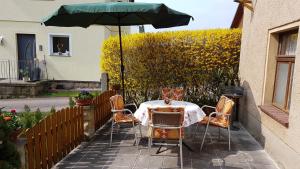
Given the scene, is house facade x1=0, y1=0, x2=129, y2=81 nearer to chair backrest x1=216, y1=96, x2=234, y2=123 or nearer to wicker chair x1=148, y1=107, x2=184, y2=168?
chair backrest x1=216, y1=96, x2=234, y2=123

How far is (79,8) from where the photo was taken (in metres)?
4.54

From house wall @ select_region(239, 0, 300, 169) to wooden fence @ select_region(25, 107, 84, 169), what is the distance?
3.61 metres

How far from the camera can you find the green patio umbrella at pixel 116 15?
178 inches

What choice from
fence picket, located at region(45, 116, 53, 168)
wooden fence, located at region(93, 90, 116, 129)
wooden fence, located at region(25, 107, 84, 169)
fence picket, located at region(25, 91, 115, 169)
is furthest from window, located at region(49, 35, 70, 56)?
fence picket, located at region(45, 116, 53, 168)

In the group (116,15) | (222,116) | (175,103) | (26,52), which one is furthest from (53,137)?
(26,52)

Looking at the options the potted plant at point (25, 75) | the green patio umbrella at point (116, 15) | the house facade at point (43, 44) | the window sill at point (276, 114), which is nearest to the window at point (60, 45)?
the house facade at point (43, 44)

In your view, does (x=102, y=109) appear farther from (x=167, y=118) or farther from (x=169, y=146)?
(x=167, y=118)

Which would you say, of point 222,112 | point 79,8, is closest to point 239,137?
point 222,112

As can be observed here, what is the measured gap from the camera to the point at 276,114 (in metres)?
4.31

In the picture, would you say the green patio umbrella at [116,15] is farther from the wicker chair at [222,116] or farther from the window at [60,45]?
the window at [60,45]

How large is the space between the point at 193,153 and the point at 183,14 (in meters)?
2.87

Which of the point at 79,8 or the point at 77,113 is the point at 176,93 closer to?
the point at 77,113

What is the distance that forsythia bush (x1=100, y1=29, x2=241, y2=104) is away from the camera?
7.54m

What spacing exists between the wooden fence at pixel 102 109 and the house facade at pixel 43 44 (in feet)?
20.7
